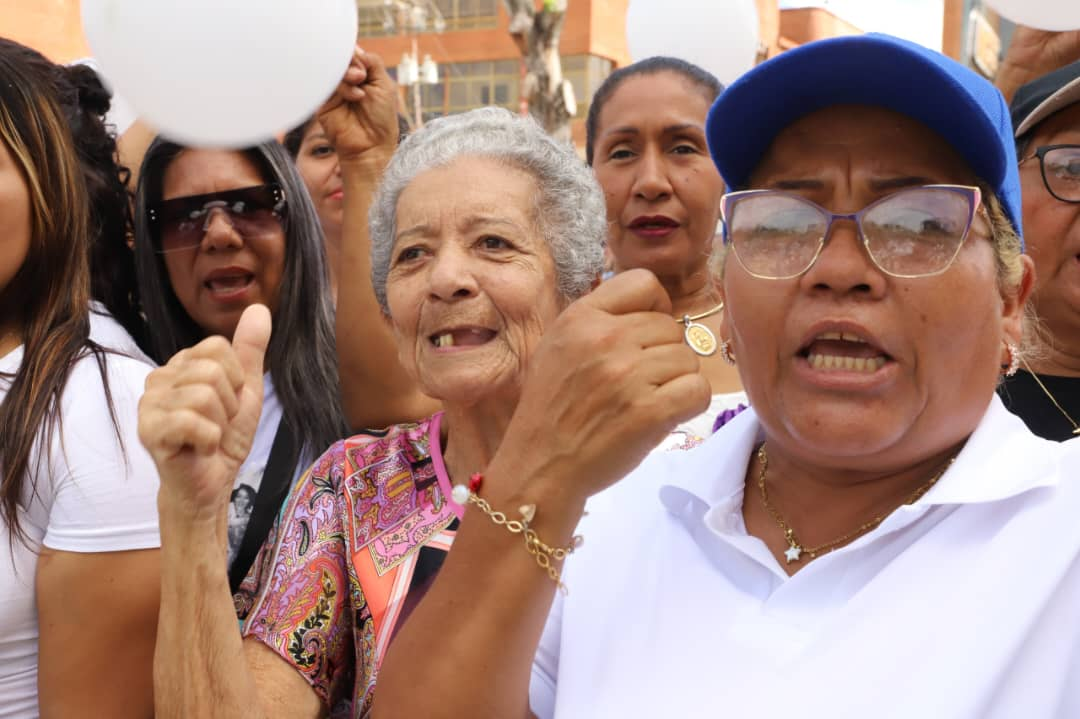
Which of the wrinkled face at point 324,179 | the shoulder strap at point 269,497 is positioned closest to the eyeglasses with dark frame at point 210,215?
the shoulder strap at point 269,497

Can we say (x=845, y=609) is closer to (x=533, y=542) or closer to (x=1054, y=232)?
(x=533, y=542)

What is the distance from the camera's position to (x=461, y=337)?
7.13 ft

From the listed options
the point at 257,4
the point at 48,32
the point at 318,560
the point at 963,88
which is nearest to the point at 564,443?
the point at 963,88

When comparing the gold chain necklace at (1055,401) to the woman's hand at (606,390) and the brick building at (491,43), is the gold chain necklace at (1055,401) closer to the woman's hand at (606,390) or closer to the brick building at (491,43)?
the woman's hand at (606,390)

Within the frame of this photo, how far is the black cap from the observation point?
2.22 meters

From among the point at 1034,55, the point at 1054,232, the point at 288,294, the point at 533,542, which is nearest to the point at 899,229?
the point at 533,542

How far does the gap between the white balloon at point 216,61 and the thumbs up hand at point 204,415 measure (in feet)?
2.19

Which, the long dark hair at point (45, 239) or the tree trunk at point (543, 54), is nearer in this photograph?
the long dark hair at point (45, 239)

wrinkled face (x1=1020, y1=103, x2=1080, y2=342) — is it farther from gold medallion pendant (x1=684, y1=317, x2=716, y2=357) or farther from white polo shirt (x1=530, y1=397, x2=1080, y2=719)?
white polo shirt (x1=530, y1=397, x2=1080, y2=719)

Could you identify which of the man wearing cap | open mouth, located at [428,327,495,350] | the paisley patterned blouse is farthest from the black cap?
the paisley patterned blouse

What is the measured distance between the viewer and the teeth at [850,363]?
132 cm

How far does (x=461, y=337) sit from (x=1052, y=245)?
4.47ft

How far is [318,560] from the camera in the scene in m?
2.03

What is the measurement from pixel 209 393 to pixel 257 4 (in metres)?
1.00
